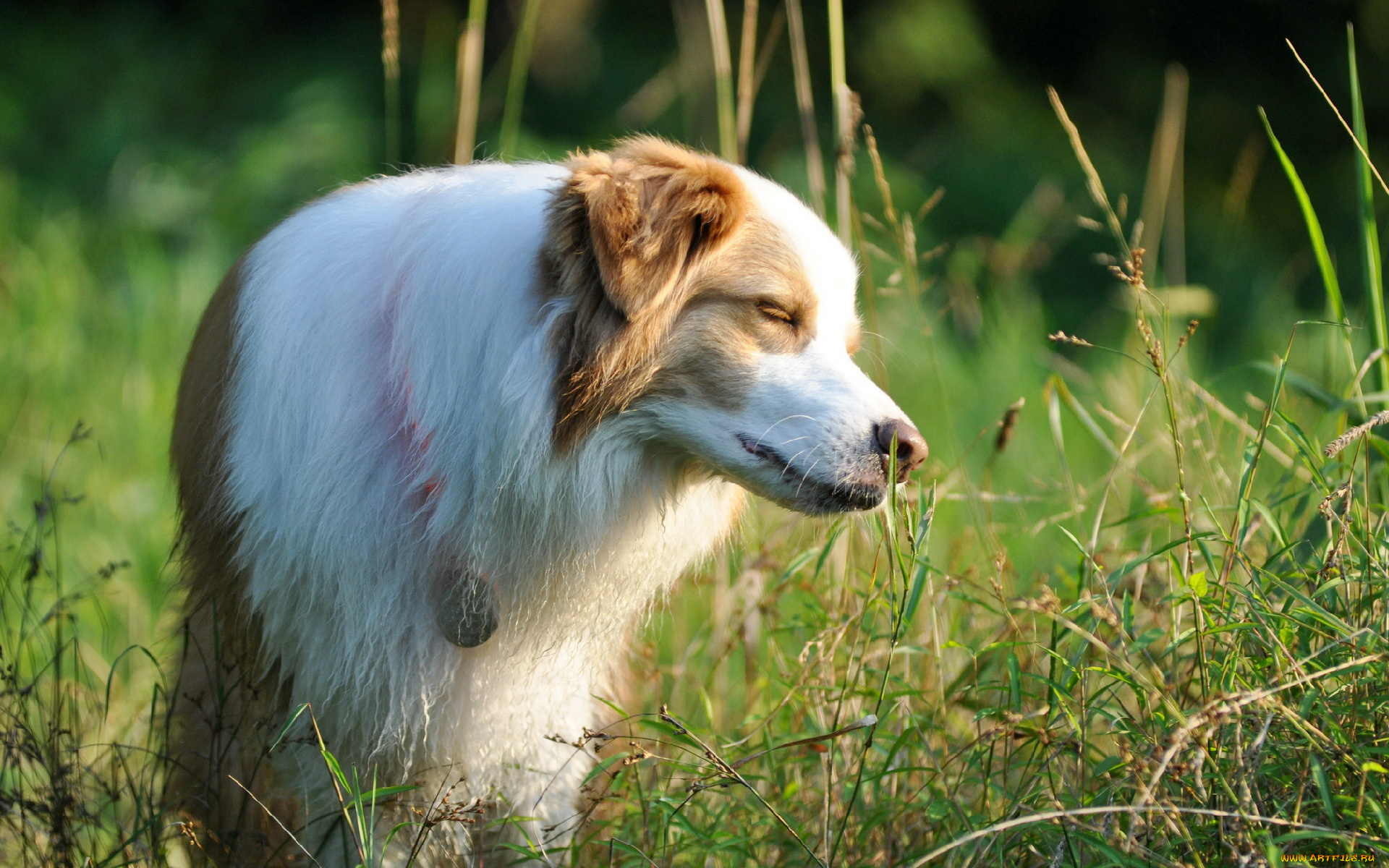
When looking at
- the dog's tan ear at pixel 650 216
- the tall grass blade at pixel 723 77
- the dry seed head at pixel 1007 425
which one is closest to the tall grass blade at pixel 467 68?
the tall grass blade at pixel 723 77

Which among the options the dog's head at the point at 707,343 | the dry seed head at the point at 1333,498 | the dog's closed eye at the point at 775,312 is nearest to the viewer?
the dry seed head at the point at 1333,498

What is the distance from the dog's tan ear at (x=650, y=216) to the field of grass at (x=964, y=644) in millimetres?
568

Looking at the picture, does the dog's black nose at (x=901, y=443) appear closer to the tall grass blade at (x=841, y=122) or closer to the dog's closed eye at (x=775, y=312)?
the dog's closed eye at (x=775, y=312)

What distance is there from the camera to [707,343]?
2127 mm

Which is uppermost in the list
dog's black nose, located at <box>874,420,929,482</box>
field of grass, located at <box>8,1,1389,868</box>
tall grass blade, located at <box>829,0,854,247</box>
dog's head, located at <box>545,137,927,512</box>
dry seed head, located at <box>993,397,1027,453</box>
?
tall grass blade, located at <box>829,0,854,247</box>

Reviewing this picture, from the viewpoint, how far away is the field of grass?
71.2 inches

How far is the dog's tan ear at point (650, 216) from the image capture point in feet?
6.56

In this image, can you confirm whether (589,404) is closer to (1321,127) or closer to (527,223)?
(527,223)

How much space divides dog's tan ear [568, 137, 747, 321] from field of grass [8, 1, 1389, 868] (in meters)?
0.57

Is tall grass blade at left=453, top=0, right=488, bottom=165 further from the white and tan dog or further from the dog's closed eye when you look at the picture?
the dog's closed eye

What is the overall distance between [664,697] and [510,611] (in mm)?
946

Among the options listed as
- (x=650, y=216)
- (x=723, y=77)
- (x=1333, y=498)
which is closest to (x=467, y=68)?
(x=723, y=77)

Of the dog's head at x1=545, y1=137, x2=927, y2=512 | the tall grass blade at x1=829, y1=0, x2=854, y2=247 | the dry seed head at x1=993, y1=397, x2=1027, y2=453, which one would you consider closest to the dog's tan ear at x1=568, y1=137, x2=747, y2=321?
the dog's head at x1=545, y1=137, x2=927, y2=512

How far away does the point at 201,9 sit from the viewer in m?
8.30
